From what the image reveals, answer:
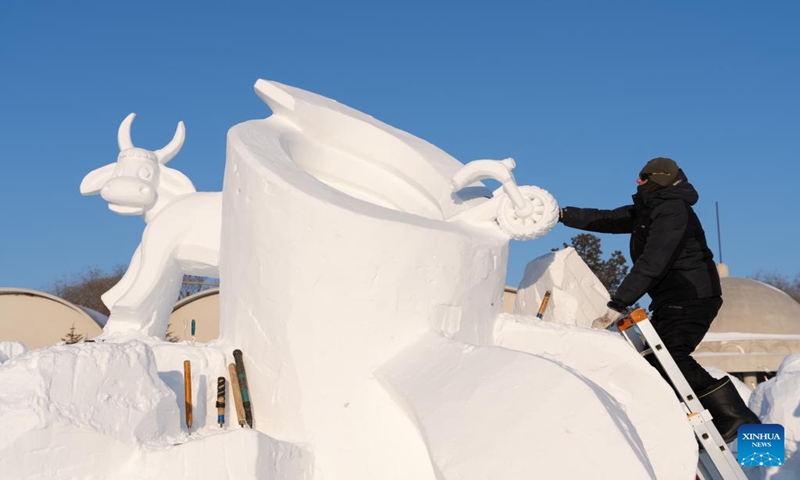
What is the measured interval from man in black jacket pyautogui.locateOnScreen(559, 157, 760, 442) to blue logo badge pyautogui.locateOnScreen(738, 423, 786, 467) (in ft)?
0.38

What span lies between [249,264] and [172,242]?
273cm

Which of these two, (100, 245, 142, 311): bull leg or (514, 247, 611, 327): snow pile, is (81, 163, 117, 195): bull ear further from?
(514, 247, 611, 327): snow pile

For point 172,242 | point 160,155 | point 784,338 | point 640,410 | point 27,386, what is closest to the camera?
point 27,386

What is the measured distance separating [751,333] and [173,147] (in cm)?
1994

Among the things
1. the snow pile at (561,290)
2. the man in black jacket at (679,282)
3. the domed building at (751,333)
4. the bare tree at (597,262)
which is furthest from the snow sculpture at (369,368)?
the bare tree at (597,262)

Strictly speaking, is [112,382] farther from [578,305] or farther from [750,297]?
[750,297]

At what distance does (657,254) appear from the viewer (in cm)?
461

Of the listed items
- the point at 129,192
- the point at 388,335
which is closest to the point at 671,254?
the point at 388,335

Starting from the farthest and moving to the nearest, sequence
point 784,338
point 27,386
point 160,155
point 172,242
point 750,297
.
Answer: point 750,297, point 784,338, point 160,155, point 172,242, point 27,386

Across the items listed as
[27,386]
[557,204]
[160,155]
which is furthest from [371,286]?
[160,155]

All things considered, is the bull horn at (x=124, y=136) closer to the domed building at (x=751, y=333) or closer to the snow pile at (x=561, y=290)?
the snow pile at (x=561, y=290)

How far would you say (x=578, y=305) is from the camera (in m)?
8.38

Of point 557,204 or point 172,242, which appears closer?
point 557,204

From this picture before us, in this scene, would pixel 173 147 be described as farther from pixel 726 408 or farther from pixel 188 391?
pixel 726 408
